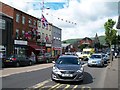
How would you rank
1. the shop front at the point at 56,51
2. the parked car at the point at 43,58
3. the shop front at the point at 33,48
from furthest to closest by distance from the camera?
the shop front at the point at 56,51 → the shop front at the point at 33,48 → the parked car at the point at 43,58

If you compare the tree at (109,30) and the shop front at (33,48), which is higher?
the tree at (109,30)

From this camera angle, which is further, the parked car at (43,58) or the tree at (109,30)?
the tree at (109,30)

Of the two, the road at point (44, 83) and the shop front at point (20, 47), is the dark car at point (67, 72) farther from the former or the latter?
the shop front at point (20, 47)

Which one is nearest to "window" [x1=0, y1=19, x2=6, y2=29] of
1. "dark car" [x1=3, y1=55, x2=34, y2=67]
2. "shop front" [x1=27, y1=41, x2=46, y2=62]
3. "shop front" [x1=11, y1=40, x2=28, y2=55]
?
"shop front" [x1=11, y1=40, x2=28, y2=55]

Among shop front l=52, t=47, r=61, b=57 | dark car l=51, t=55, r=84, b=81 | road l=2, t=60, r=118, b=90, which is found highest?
shop front l=52, t=47, r=61, b=57

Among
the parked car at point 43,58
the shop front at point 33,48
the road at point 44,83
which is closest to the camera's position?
the road at point 44,83

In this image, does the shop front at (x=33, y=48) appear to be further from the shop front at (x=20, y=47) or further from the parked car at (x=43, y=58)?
the parked car at (x=43, y=58)

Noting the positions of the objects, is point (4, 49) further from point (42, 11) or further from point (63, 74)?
point (63, 74)

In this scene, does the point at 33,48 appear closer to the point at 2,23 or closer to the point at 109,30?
the point at 2,23

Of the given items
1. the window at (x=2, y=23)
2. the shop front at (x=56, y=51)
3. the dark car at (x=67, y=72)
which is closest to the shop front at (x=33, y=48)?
the window at (x=2, y=23)

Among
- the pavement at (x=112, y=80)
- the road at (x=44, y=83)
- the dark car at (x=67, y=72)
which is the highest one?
the dark car at (x=67, y=72)

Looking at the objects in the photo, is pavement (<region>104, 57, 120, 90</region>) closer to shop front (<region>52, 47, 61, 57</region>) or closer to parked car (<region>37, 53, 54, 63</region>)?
parked car (<region>37, 53, 54, 63</region>)

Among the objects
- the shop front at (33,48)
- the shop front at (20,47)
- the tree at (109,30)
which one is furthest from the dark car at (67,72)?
the tree at (109,30)

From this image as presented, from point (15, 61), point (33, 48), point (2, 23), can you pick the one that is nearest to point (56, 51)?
point (33, 48)
